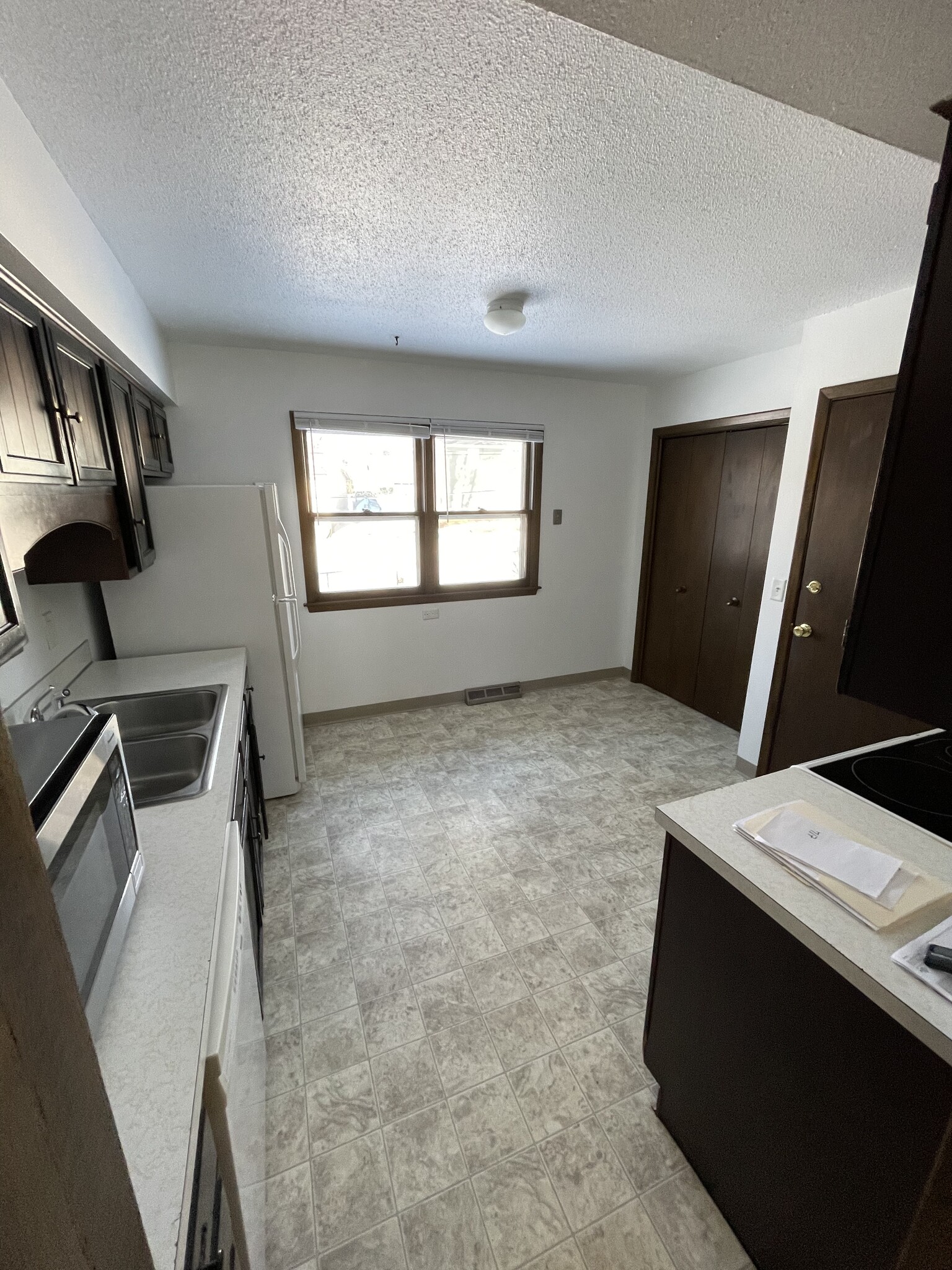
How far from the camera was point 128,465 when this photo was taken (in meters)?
1.93

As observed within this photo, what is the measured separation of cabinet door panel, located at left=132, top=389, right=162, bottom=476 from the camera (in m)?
2.19

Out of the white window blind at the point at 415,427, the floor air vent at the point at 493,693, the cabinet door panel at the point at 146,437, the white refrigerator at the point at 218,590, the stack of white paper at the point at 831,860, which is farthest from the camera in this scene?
the floor air vent at the point at 493,693

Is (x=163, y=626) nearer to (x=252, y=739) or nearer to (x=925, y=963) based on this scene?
(x=252, y=739)

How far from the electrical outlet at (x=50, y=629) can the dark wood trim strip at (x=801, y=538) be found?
3.41m

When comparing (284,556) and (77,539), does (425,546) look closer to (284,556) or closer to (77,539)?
(284,556)

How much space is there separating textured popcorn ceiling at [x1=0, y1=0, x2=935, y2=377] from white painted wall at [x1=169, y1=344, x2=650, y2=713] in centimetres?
77

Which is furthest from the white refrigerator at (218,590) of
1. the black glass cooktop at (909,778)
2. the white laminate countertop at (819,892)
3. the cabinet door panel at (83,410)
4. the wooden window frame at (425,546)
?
the black glass cooktop at (909,778)

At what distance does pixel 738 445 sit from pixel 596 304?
5.44 feet

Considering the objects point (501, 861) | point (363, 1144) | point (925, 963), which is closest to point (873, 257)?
point (925, 963)

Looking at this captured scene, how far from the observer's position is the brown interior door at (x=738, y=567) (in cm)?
329

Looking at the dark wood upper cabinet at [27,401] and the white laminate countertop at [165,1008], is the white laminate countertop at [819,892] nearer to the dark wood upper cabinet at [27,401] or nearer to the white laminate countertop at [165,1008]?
the white laminate countertop at [165,1008]

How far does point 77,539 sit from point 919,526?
2260mm

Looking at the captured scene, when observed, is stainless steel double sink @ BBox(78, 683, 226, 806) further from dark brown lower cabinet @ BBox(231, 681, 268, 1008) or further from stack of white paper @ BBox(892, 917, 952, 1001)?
stack of white paper @ BBox(892, 917, 952, 1001)

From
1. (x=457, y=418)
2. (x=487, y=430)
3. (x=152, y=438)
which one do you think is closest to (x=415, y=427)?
(x=457, y=418)
